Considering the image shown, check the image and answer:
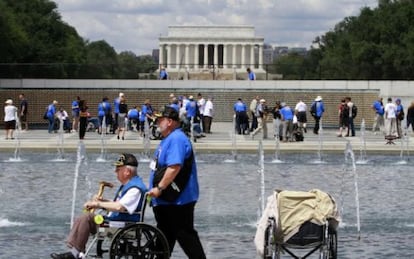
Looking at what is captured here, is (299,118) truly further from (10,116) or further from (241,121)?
(10,116)

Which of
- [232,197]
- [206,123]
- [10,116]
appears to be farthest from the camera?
[206,123]

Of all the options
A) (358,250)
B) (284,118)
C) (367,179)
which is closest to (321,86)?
(284,118)

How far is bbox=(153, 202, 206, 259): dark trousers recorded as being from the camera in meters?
10.0

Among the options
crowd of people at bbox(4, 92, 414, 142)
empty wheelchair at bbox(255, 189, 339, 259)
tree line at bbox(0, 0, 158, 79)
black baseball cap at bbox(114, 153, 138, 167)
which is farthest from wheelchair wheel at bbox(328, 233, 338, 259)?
tree line at bbox(0, 0, 158, 79)

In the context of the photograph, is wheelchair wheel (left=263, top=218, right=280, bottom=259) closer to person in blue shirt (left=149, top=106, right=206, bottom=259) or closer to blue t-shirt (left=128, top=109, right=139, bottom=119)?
person in blue shirt (left=149, top=106, right=206, bottom=259)

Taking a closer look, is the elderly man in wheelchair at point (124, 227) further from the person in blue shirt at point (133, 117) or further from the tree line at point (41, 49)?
the tree line at point (41, 49)

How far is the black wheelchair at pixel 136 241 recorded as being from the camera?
9.95m

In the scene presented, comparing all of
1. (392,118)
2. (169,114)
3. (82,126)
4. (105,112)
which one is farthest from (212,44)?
(169,114)

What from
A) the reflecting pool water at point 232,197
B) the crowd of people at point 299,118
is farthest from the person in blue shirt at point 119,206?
the crowd of people at point 299,118

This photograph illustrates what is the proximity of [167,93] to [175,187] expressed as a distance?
41.2 metres

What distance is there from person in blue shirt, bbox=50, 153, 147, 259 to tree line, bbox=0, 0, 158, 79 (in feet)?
138

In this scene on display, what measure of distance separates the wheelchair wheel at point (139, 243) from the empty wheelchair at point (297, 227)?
890 mm

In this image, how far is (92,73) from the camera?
55719 millimetres

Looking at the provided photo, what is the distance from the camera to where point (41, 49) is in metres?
68.4
